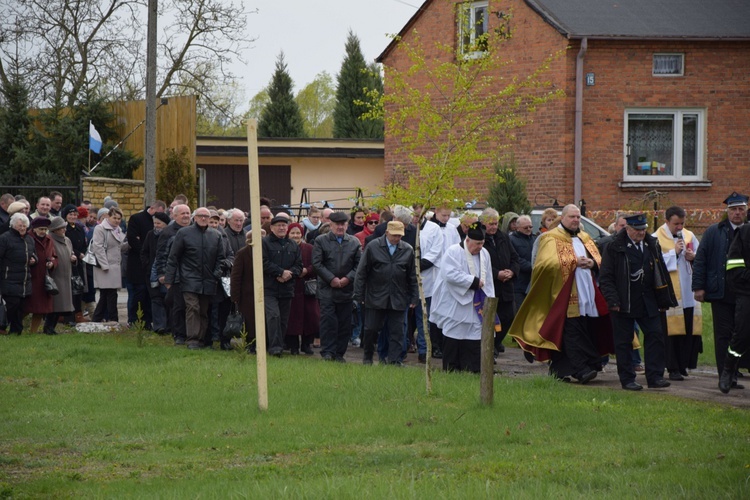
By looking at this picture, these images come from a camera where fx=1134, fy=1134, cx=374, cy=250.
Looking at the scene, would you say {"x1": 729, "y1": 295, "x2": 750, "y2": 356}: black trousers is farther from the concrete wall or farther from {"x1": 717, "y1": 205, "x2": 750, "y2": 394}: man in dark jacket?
the concrete wall

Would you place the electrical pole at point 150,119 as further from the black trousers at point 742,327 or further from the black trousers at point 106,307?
the black trousers at point 742,327

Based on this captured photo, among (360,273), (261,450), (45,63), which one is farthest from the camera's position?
(45,63)

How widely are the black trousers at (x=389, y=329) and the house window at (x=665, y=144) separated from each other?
594 inches

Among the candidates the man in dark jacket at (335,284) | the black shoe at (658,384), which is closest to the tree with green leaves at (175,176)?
the man in dark jacket at (335,284)

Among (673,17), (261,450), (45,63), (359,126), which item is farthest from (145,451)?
(359,126)

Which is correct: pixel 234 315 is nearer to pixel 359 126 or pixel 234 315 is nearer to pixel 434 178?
pixel 434 178

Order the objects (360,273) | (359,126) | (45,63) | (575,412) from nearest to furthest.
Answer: (575,412), (360,273), (45,63), (359,126)

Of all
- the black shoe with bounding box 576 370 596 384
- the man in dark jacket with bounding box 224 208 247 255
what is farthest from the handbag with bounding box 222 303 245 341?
the black shoe with bounding box 576 370 596 384

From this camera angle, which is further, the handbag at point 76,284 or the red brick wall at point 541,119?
the red brick wall at point 541,119

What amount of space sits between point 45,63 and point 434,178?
3172 centimetres

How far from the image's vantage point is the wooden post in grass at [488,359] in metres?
10.7

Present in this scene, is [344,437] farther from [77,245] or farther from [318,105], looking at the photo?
[318,105]

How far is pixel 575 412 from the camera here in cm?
1064

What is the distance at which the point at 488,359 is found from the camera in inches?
420
